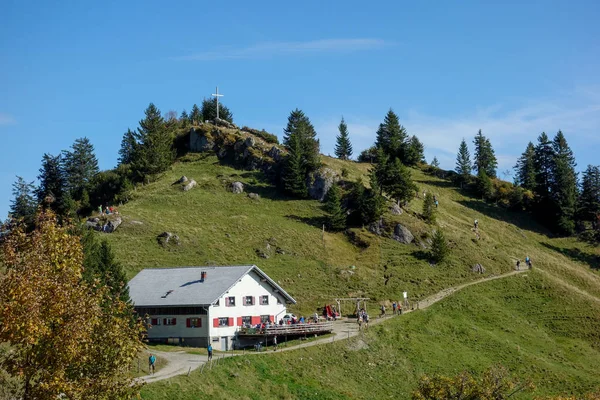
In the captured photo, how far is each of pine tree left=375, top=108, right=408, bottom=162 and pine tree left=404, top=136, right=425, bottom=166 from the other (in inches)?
38.7

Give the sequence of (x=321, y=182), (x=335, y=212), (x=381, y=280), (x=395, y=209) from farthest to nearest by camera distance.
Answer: (x=321, y=182), (x=395, y=209), (x=335, y=212), (x=381, y=280)

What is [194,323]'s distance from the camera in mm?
57719

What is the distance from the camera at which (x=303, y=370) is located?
165 ft

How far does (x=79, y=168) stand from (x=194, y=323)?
204 feet

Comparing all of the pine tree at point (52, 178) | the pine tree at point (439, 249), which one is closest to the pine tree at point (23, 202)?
the pine tree at point (52, 178)

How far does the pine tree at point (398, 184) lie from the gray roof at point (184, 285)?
4087 centimetres

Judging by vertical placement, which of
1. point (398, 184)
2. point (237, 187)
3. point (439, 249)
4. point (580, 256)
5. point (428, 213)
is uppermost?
point (237, 187)

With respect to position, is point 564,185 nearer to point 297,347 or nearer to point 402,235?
point 402,235

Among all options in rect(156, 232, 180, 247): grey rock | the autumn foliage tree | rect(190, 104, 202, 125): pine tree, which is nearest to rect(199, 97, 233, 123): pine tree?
rect(190, 104, 202, 125): pine tree

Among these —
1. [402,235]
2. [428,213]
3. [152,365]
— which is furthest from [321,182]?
[152,365]

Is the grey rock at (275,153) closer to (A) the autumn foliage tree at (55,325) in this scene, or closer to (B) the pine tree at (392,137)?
(B) the pine tree at (392,137)

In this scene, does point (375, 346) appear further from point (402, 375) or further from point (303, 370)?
point (303, 370)

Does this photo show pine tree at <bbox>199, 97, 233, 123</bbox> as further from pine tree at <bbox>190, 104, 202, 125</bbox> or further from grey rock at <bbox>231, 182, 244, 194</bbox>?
grey rock at <bbox>231, 182, 244, 194</bbox>

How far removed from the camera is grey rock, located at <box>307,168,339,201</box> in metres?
104
